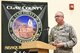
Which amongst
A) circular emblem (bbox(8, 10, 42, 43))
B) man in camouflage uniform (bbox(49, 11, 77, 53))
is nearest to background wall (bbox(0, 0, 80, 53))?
circular emblem (bbox(8, 10, 42, 43))

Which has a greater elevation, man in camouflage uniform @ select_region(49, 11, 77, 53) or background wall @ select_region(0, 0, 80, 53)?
background wall @ select_region(0, 0, 80, 53)

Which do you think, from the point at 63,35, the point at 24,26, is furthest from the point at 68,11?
the point at 63,35

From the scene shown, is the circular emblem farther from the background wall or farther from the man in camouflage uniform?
the man in camouflage uniform

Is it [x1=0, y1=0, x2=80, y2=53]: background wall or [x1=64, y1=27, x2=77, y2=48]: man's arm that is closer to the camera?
[x1=64, y1=27, x2=77, y2=48]: man's arm

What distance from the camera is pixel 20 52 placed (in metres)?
4.85

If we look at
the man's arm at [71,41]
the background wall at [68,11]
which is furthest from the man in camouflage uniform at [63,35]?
the background wall at [68,11]

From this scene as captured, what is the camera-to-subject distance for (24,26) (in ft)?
16.1

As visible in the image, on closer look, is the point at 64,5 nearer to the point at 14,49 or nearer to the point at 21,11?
the point at 21,11

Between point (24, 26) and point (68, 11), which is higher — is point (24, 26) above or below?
below

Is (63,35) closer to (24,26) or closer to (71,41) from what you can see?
(71,41)

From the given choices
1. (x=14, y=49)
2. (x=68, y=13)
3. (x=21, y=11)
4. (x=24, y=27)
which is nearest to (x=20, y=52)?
(x=14, y=49)

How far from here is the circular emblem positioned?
487cm

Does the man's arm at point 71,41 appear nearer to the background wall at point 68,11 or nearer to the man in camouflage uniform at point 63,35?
the man in camouflage uniform at point 63,35

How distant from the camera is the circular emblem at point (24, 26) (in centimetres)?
487
